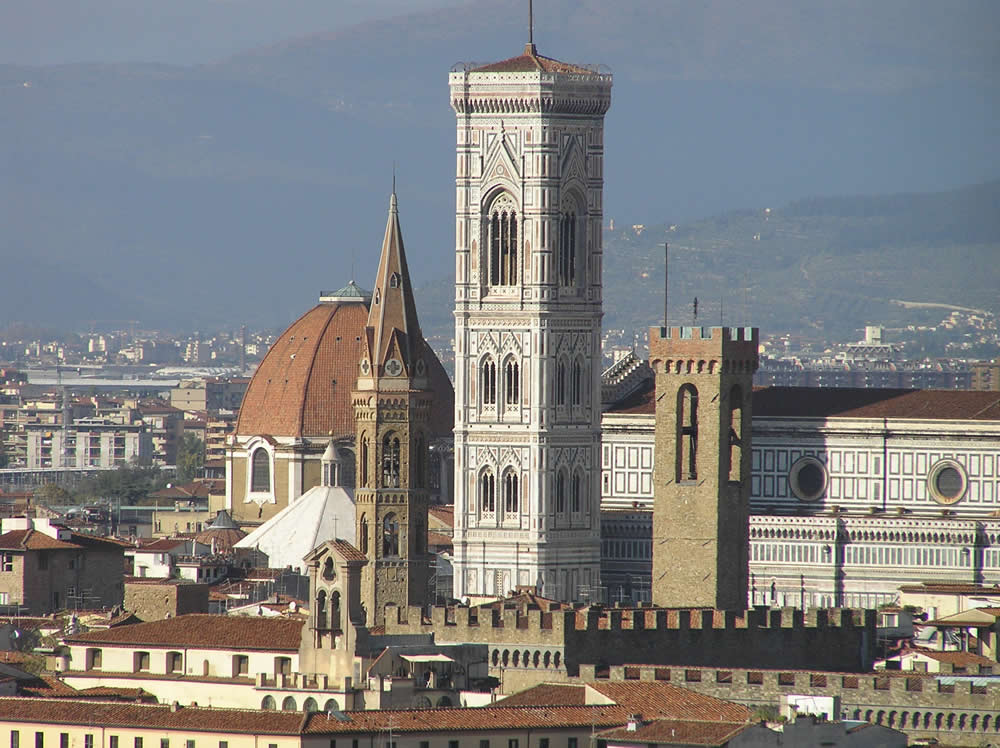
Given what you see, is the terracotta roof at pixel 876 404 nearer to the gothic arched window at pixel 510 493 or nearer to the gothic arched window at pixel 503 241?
the gothic arched window at pixel 510 493

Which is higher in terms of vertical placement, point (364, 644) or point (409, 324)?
point (409, 324)

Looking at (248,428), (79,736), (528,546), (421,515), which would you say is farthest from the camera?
(248,428)

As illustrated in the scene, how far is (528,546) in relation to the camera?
12406cm

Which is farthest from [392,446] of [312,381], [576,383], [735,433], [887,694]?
[312,381]

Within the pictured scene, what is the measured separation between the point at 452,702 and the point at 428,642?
249 inches

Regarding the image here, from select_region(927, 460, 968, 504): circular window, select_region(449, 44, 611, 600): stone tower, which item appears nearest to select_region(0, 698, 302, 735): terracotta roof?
select_region(449, 44, 611, 600): stone tower

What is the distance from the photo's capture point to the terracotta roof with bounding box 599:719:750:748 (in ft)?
206

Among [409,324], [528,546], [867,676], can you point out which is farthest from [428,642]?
[528,546]

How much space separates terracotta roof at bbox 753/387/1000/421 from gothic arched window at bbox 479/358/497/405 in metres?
12.2

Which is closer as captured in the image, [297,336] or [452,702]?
[452,702]

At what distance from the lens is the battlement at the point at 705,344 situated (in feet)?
319

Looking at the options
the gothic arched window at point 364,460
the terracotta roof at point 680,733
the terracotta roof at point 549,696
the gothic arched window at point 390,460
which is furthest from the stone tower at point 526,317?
the terracotta roof at point 680,733

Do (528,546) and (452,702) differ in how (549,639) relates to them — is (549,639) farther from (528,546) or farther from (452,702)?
(528,546)

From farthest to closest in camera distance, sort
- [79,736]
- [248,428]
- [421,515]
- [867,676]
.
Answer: [248,428] → [421,515] → [867,676] → [79,736]
